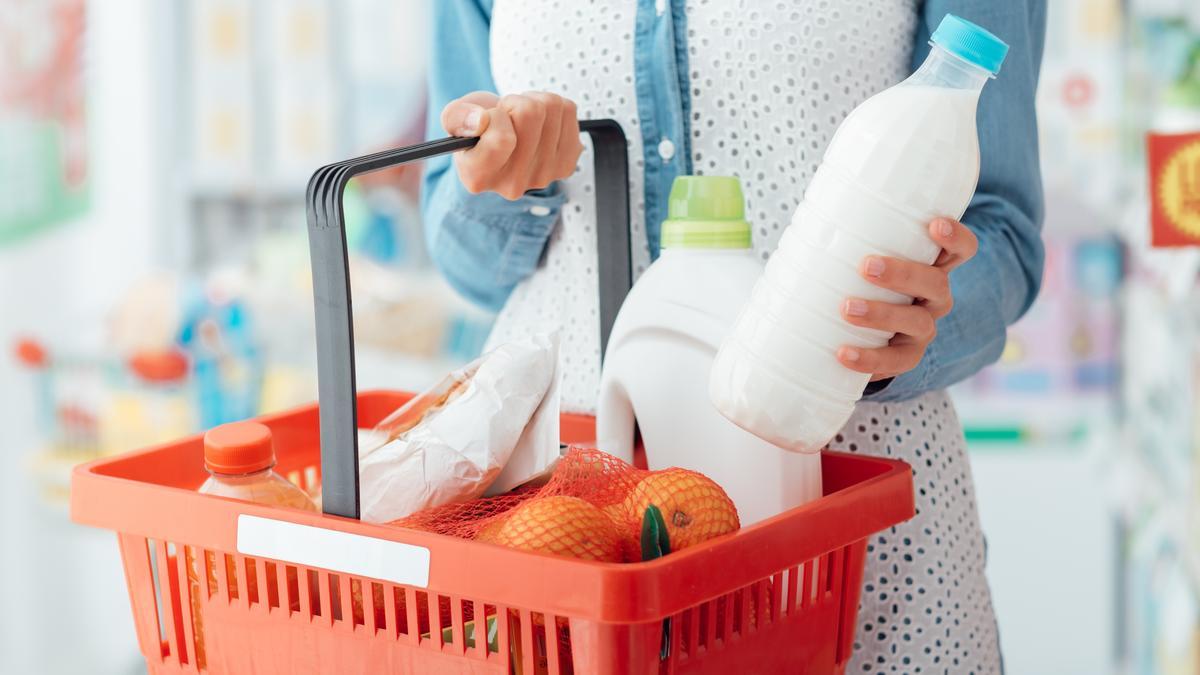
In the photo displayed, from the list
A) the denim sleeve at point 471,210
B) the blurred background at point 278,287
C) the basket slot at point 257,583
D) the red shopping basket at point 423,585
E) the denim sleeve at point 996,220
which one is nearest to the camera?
the red shopping basket at point 423,585

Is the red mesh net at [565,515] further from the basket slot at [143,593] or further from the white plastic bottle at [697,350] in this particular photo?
the basket slot at [143,593]

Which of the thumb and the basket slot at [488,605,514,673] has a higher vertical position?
the thumb

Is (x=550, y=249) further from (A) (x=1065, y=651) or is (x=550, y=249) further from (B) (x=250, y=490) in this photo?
(A) (x=1065, y=651)

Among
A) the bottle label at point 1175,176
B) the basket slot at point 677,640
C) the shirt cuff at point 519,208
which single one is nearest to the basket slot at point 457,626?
the basket slot at point 677,640

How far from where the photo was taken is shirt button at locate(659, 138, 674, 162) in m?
0.94

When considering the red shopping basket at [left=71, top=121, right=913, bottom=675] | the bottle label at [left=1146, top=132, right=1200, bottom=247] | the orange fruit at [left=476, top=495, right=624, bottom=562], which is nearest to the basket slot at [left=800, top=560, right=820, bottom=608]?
the red shopping basket at [left=71, top=121, right=913, bottom=675]

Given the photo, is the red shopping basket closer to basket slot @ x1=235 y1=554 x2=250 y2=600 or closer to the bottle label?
basket slot @ x1=235 y1=554 x2=250 y2=600

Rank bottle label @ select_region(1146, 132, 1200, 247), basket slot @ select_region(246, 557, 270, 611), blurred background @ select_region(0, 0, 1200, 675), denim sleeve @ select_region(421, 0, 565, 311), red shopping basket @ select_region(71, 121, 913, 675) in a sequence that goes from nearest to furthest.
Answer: red shopping basket @ select_region(71, 121, 913, 675) < basket slot @ select_region(246, 557, 270, 611) < denim sleeve @ select_region(421, 0, 565, 311) < bottle label @ select_region(1146, 132, 1200, 247) < blurred background @ select_region(0, 0, 1200, 675)

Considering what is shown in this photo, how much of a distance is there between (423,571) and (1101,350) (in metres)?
2.26

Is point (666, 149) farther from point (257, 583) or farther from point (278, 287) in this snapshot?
point (278, 287)

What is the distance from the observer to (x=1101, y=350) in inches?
98.7

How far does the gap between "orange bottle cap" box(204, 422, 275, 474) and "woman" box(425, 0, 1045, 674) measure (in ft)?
1.00

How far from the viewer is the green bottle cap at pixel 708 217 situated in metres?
0.72

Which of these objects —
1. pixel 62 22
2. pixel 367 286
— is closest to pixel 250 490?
pixel 367 286
